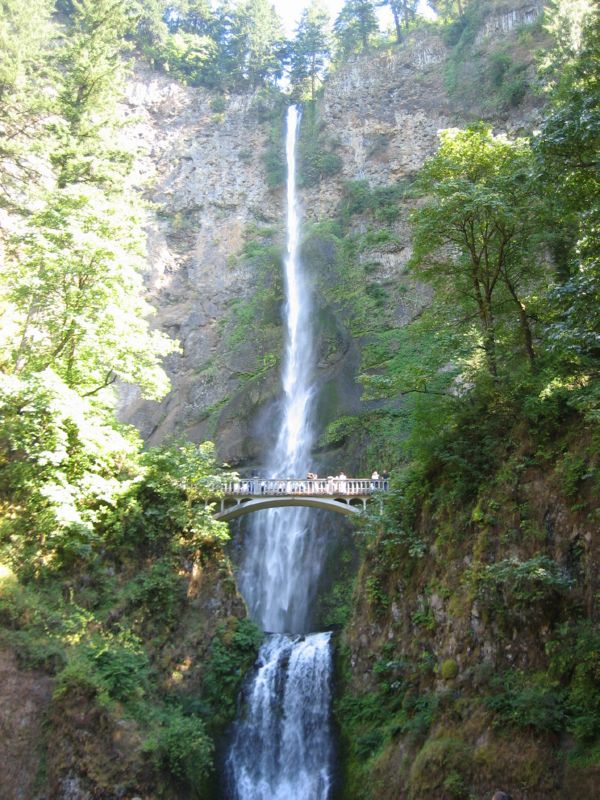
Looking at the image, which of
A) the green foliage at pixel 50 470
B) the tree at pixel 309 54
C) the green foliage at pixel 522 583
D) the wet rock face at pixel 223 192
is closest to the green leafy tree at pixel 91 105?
the green foliage at pixel 50 470

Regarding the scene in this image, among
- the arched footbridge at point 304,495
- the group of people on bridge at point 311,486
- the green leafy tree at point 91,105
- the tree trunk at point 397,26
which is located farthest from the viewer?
the tree trunk at point 397,26

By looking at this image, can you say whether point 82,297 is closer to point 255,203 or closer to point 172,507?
point 172,507

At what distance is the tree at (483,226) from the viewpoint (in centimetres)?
1486

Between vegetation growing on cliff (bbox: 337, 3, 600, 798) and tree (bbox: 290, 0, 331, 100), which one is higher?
tree (bbox: 290, 0, 331, 100)

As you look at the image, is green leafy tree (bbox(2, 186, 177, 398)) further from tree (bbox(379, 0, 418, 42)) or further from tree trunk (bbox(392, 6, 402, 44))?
tree (bbox(379, 0, 418, 42))

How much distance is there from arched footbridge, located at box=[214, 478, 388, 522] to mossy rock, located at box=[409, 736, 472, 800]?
33.2 ft

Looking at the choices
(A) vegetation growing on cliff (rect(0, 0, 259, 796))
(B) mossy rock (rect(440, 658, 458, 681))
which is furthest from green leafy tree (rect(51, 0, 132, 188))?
(B) mossy rock (rect(440, 658, 458, 681))

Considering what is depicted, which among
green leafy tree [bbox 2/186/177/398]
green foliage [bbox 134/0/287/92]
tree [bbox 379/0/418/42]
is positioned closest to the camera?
green leafy tree [bbox 2/186/177/398]

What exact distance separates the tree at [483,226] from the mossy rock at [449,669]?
6649 mm

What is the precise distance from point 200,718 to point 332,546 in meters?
10.3

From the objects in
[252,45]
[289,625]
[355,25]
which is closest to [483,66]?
[355,25]

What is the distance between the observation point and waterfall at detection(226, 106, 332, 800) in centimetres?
1581

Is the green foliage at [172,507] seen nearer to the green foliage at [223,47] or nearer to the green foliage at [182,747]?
the green foliage at [182,747]

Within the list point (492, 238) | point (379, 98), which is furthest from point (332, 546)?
point (379, 98)
